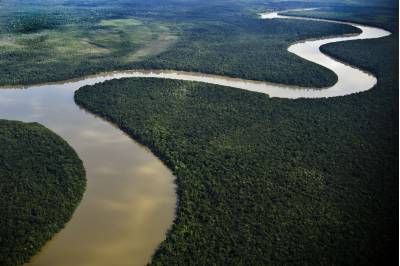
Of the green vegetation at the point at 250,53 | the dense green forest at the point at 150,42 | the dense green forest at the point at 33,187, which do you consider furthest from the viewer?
the dense green forest at the point at 150,42

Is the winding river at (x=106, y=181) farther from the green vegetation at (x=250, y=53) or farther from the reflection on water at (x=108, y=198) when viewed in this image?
the green vegetation at (x=250, y=53)

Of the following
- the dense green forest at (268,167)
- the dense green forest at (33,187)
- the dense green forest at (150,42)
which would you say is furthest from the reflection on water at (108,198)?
the dense green forest at (150,42)

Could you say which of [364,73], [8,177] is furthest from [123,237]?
[364,73]


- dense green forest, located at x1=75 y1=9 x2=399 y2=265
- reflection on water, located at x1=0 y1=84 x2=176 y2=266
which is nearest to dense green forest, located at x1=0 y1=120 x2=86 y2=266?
reflection on water, located at x1=0 y1=84 x2=176 y2=266

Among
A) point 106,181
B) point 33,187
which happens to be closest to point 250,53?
point 106,181

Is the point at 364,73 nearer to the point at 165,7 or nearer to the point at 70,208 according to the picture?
the point at 70,208

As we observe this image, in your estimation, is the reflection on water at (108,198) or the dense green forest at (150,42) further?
the dense green forest at (150,42)

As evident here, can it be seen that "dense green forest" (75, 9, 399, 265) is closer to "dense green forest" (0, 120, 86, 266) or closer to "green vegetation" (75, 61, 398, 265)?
"green vegetation" (75, 61, 398, 265)
